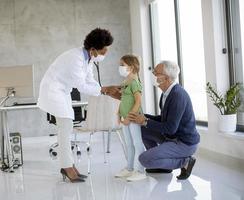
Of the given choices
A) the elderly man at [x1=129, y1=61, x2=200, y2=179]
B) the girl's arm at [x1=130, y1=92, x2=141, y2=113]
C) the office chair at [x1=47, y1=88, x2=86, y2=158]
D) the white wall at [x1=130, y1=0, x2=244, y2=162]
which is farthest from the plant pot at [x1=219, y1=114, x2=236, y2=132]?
the office chair at [x1=47, y1=88, x2=86, y2=158]

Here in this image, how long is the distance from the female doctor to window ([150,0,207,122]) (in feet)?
7.79

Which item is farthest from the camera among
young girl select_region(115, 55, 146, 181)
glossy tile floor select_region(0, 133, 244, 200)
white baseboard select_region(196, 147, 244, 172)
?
white baseboard select_region(196, 147, 244, 172)

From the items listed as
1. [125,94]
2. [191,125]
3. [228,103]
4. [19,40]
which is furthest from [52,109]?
[19,40]

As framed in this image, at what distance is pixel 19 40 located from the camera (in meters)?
7.64

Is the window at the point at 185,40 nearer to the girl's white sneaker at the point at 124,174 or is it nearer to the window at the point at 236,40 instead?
the window at the point at 236,40

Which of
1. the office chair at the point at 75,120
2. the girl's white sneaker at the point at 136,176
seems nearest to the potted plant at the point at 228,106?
the girl's white sneaker at the point at 136,176

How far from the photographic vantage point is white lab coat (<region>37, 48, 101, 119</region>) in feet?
12.3

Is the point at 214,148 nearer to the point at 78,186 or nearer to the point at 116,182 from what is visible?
the point at 116,182

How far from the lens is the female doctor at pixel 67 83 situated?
149 inches

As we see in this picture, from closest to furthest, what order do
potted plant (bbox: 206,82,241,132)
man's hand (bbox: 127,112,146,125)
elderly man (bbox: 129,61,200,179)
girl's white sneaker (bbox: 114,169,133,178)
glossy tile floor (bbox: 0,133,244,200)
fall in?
glossy tile floor (bbox: 0,133,244,200) < elderly man (bbox: 129,61,200,179) < man's hand (bbox: 127,112,146,125) < girl's white sneaker (bbox: 114,169,133,178) < potted plant (bbox: 206,82,241,132)

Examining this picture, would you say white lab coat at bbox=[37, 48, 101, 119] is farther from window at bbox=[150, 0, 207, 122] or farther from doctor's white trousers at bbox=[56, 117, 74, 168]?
window at bbox=[150, 0, 207, 122]

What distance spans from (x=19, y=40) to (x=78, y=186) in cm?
460

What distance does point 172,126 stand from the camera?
362cm

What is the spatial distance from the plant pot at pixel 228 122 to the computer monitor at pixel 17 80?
224 centimetres
